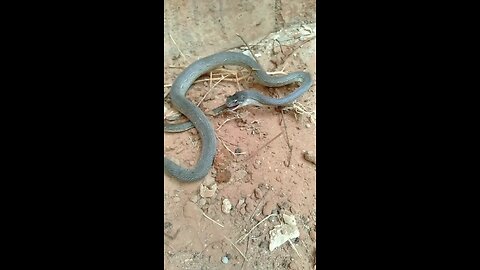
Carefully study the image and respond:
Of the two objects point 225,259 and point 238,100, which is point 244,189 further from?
point 238,100

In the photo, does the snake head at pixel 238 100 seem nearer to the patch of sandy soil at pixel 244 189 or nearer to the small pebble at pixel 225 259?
the patch of sandy soil at pixel 244 189

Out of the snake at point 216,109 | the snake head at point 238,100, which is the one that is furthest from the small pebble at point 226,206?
the snake head at point 238,100

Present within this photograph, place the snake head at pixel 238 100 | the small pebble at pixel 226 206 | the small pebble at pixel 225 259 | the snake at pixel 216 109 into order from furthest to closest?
1. the snake head at pixel 238 100
2. the snake at pixel 216 109
3. the small pebble at pixel 226 206
4. the small pebble at pixel 225 259

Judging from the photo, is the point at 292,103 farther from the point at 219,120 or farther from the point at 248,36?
the point at 248,36

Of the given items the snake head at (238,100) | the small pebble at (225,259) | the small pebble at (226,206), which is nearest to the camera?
the small pebble at (225,259)

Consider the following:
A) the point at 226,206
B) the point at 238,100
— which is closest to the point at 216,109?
the point at 238,100
